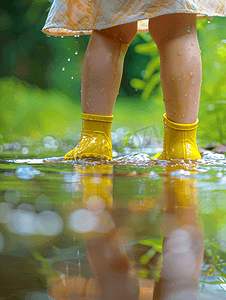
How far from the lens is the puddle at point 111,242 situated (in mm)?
226

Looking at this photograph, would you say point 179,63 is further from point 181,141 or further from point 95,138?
point 95,138

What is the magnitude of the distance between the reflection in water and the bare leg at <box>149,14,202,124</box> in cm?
69

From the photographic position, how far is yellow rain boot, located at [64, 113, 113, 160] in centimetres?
114

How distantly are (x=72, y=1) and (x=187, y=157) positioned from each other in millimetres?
717

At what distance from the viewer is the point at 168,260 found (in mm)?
268

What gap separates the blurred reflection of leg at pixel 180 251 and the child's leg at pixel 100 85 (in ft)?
2.27

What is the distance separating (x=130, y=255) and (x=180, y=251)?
1.9 inches

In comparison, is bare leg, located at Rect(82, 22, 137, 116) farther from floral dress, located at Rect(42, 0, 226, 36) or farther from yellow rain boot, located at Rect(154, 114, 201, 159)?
yellow rain boot, located at Rect(154, 114, 201, 159)

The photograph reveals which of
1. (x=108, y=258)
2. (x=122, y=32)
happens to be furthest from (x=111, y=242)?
(x=122, y=32)

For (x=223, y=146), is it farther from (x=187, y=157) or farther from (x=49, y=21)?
(x=49, y=21)

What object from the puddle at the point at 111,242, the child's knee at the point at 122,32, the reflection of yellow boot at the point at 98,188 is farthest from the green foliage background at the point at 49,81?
the puddle at the point at 111,242

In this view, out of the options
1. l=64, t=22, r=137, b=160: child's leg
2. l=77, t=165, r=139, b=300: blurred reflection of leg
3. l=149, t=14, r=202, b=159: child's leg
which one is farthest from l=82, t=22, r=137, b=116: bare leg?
l=77, t=165, r=139, b=300: blurred reflection of leg

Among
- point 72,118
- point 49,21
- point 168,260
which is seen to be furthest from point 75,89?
point 168,260

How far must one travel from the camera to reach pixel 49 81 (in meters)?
2.97
